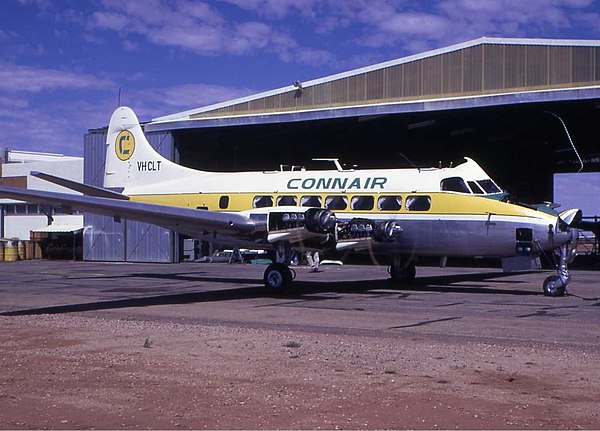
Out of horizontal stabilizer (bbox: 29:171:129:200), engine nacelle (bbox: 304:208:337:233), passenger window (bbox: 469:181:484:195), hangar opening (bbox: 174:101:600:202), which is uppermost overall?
hangar opening (bbox: 174:101:600:202)

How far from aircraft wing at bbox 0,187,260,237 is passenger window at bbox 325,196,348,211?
7.70ft

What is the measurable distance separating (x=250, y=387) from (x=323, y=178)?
45.3 ft

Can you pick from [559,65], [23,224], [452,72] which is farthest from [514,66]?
[23,224]

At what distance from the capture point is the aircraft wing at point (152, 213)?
17.7 meters

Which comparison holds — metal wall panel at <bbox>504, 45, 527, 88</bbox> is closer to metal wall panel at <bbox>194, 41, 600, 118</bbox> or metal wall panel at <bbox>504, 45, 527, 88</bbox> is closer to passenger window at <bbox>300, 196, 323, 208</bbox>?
metal wall panel at <bbox>194, 41, 600, 118</bbox>

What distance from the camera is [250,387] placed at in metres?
8.84

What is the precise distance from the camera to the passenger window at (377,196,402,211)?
2092cm

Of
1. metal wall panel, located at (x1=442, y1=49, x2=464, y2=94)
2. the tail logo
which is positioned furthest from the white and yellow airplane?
metal wall panel, located at (x1=442, y1=49, x2=464, y2=94)

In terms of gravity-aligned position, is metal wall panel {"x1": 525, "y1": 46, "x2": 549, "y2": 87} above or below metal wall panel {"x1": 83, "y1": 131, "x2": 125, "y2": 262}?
above

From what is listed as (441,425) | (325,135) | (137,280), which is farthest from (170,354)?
(325,135)

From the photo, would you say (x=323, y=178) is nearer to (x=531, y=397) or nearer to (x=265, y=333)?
(x=265, y=333)

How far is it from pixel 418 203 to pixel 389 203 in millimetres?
837

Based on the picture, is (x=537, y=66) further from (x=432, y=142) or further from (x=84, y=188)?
(x=84, y=188)

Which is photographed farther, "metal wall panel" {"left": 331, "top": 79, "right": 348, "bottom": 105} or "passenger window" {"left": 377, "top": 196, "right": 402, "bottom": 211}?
"metal wall panel" {"left": 331, "top": 79, "right": 348, "bottom": 105}
